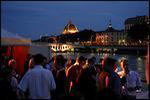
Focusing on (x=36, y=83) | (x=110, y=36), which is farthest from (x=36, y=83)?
(x=110, y=36)

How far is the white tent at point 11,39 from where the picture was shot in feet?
24.9

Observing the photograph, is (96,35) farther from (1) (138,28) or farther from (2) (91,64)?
(2) (91,64)

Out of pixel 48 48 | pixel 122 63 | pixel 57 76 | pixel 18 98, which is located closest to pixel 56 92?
pixel 57 76

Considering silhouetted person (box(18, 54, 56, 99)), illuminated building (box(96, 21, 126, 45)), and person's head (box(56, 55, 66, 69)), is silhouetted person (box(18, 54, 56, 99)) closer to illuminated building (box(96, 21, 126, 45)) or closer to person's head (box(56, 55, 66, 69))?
person's head (box(56, 55, 66, 69))

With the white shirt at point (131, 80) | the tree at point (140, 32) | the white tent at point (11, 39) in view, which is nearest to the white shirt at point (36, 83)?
the white tent at point (11, 39)

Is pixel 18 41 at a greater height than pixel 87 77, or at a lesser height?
greater

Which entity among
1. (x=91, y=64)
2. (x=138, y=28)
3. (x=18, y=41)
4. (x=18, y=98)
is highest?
(x=138, y=28)

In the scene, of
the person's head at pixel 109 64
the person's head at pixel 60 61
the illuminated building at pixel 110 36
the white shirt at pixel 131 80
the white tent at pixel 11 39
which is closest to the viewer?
the person's head at pixel 109 64

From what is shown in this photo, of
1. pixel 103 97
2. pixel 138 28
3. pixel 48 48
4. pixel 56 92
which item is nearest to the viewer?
pixel 103 97

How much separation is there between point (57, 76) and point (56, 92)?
317 millimetres

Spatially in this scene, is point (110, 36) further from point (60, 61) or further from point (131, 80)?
point (60, 61)

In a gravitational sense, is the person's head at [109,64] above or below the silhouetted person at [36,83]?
above

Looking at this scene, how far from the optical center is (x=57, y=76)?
247 inches

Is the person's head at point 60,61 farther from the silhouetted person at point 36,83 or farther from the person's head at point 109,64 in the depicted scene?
the silhouetted person at point 36,83
